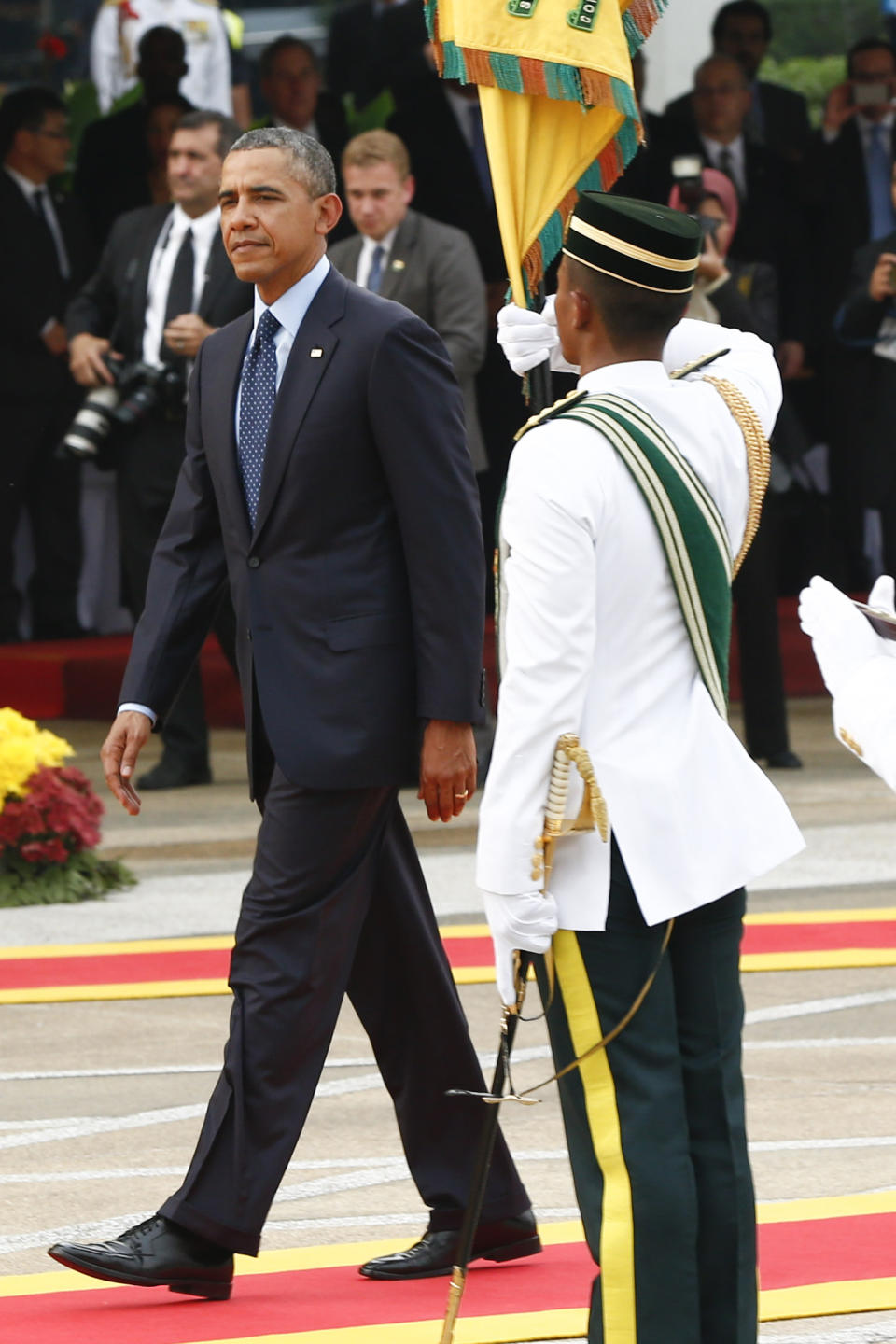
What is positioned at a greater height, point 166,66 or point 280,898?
point 166,66

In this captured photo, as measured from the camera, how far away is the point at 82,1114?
18.9 feet

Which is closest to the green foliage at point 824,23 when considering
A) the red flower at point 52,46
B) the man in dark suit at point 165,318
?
the red flower at point 52,46

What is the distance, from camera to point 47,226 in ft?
40.1

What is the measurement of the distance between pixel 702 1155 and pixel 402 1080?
1.05 m

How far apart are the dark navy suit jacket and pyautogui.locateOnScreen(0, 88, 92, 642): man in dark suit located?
7.95 metres

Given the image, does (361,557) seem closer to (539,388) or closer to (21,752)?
(539,388)

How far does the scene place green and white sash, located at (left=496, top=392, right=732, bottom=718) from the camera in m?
3.55

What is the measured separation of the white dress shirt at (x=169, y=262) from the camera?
957 cm

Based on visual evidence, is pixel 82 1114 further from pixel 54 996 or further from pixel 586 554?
pixel 586 554

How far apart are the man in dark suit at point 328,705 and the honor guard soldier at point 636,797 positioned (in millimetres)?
834

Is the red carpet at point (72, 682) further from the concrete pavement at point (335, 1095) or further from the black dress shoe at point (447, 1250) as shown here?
the black dress shoe at point (447, 1250)

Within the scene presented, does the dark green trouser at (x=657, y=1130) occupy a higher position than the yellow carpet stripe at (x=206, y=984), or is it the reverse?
the dark green trouser at (x=657, y=1130)

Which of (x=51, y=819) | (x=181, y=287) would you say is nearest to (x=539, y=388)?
(x=51, y=819)

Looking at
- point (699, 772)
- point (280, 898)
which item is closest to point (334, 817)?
point (280, 898)
